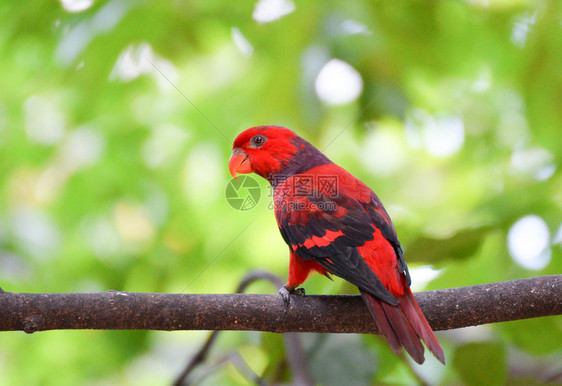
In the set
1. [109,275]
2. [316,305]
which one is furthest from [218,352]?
[316,305]

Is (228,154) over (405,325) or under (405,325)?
under

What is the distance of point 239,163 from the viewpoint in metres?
3.21

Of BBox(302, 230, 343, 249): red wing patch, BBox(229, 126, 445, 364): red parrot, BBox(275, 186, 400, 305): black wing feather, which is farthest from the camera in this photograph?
BBox(302, 230, 343, 249): red wing patch

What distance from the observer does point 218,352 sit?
11.0 ft

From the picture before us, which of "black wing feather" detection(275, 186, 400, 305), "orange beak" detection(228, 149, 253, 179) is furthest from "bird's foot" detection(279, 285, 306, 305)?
"orange beak" detection(228, 149, 253, 179)

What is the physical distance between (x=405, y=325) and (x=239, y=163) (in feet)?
5.03

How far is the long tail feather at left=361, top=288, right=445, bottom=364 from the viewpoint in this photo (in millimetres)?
2010

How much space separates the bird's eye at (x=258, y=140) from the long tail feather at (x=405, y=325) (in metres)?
1.29

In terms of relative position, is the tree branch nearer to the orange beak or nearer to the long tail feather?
the long tail feather

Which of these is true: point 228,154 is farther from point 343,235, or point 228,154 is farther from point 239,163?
point 343,235

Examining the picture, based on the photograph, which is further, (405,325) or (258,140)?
(258,140)

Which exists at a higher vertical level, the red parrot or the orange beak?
the red parrot

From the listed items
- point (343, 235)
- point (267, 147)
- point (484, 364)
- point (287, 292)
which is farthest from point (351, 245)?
point (267, 147)

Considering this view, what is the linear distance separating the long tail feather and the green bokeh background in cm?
39
